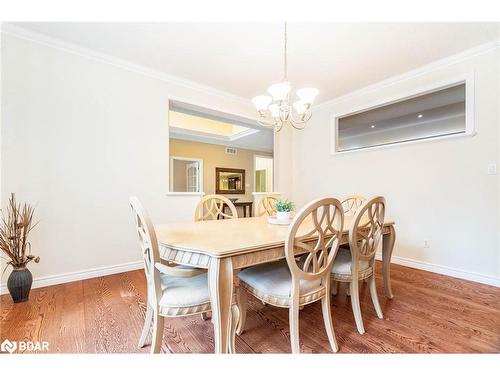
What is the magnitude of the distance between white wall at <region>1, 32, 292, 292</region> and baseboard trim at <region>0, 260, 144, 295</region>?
0.03ft

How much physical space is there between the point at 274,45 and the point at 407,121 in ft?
6.72

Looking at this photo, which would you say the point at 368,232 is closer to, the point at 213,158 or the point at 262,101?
the point at 262,101

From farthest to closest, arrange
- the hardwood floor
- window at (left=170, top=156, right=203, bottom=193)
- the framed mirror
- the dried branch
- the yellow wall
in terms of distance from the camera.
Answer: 1. the framed mirror
2. window at (left=170, top=156, right=203, bottom=193)
3. the yellow wall
4. the dried branch
5. the hardwood floor

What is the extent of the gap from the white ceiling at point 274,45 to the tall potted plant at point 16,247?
170 centimetres

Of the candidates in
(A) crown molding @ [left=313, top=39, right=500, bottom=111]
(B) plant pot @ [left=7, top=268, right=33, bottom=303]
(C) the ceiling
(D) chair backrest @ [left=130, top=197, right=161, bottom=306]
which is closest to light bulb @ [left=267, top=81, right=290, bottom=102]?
(D) chair backrest @ [left=130, top=197, right=161, bottom=306]

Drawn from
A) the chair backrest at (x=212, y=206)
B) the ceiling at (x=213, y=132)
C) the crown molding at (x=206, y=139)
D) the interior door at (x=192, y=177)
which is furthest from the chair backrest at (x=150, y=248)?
the interior door at (x=192, y=177)

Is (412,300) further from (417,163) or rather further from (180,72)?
(180,72)

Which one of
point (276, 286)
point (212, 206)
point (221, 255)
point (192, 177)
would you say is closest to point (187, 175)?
point (192, 177)

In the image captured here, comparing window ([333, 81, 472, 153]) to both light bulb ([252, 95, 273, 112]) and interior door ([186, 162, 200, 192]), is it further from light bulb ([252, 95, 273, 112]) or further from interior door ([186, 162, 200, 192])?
interior door ([186, 162, 200, 192])

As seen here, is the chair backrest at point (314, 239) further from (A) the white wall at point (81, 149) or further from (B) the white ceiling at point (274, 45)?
(A) the white wall at point (81, 149)

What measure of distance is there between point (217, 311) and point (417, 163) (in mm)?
2964

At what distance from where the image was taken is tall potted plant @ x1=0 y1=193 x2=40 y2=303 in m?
1.91

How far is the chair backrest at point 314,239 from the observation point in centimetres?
119

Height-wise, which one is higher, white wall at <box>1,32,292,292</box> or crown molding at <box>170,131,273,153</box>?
crown molding at <box>170,131,273,153</box>
